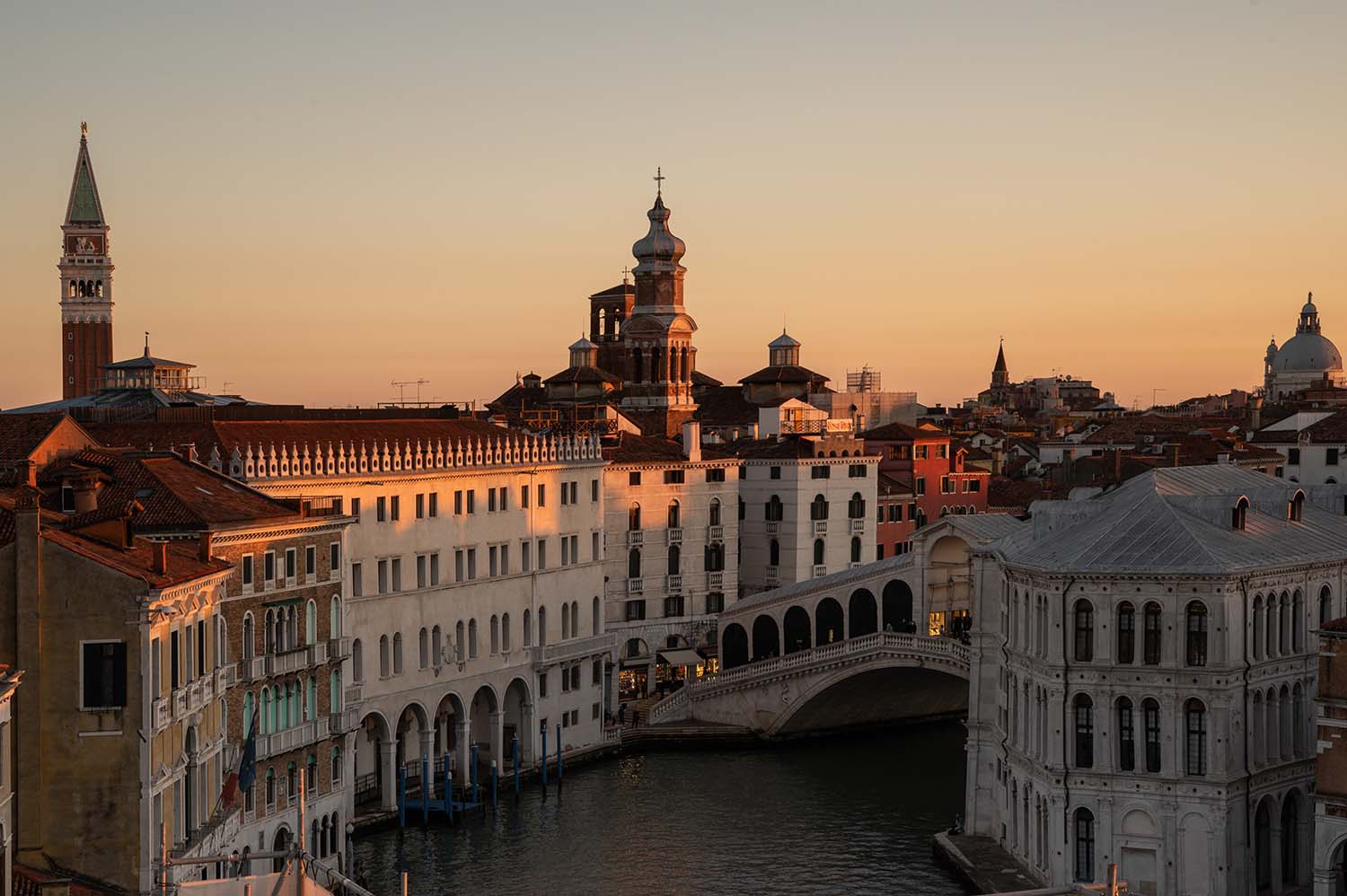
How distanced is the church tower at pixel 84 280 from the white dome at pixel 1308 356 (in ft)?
222

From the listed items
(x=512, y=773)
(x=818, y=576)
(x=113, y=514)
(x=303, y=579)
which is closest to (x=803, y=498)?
(x=818, y=576)

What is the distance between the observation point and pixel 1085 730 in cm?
3425

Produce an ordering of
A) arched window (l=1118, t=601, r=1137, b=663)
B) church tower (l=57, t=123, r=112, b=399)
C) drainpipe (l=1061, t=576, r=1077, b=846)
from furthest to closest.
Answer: church tower (l=57, t=123, r=112, b=399) < drainpipe (l=1061, t=576, r=1077, b=846) < arched window (l=1118, t=601, r=1137, b=663)

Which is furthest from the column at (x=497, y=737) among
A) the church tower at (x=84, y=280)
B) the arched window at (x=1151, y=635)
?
the church tower at (x=84, y=280)

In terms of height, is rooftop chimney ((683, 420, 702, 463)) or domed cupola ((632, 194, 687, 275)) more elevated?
domed cupola ((632, 194, 687, 275))

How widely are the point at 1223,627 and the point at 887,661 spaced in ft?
62.5

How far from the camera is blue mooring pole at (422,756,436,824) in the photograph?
43344mm

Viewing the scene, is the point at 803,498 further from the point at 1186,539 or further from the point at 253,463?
the point at 1186,539

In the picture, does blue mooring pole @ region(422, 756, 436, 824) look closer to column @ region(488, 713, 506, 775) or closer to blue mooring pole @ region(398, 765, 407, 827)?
blue mooring pole @ region(398, 765, 407, 827)

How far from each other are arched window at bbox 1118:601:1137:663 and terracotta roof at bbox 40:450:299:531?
43.9 feet

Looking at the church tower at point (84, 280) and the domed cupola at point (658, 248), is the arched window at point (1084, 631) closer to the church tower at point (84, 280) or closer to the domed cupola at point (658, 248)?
the domed cupola at point (658, 248)

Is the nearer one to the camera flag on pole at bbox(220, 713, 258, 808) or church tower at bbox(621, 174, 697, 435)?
flag on pole at bbox(220, 713, 258, 808)

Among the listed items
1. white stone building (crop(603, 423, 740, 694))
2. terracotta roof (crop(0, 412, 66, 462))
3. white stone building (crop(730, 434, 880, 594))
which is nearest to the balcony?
terracotta roof (crop(0, 412, 66, 462))

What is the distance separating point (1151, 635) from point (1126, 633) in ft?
1.26
